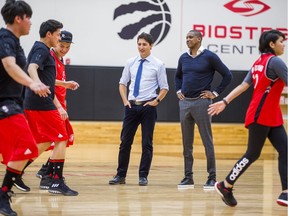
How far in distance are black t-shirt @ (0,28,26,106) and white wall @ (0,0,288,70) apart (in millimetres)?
9877

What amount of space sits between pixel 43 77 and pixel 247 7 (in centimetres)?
1036

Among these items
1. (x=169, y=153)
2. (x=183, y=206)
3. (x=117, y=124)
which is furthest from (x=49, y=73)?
(x=117, y=124)

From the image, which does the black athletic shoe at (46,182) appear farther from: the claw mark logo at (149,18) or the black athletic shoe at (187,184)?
the claw mark logo at (149,18)

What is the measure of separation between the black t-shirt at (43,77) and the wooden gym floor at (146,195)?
2.89ft

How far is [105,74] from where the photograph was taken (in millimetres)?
15211

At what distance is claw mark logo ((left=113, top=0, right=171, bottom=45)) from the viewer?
15477 mm

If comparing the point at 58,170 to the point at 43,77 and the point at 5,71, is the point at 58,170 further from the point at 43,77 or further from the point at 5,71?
the point at 5,71

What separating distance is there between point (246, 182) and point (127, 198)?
227 centimetres

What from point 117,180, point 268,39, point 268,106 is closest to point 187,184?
point 117,180

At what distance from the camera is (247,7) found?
16.1 m

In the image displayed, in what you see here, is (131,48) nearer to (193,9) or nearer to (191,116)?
(193,9)

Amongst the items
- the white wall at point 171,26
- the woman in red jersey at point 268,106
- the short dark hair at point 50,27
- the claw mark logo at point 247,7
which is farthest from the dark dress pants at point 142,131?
the claw mark logo at point 247,7

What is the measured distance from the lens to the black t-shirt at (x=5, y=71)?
202 inches

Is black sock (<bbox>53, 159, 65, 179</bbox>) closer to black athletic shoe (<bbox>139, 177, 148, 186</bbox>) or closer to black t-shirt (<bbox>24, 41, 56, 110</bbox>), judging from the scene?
black t-shirt (<bbox>24, 41, 56, 110</bbox>)
